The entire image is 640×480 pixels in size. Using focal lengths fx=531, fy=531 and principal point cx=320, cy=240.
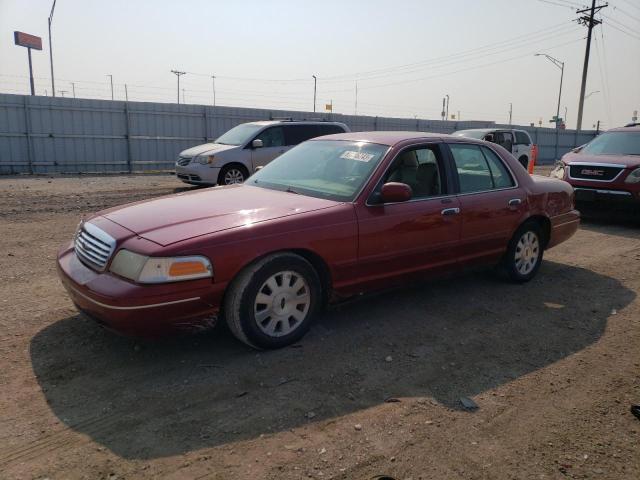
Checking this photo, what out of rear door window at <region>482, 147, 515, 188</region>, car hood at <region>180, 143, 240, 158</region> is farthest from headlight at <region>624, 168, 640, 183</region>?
car hood at <region>180, 143, 240, 158</region>

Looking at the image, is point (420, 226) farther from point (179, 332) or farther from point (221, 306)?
point (179, 332)

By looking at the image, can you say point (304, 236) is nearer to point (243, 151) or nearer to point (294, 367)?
point (294, 367)

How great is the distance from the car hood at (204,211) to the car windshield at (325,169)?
176 mm

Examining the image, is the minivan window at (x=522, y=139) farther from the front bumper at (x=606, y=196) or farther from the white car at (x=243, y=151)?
the front bumper at (x=606, y=196)

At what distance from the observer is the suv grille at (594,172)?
9523 mm

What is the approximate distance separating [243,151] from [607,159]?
7697 millimetres

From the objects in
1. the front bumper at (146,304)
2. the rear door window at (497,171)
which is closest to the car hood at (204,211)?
the front bumper at (146,304)

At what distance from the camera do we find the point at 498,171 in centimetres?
559

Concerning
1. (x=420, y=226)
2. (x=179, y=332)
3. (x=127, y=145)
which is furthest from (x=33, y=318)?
(x=127, y=145)

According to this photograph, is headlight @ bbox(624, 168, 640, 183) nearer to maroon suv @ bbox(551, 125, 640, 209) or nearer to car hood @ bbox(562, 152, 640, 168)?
maroon suv @ bbox(551, 125, 640, 209)

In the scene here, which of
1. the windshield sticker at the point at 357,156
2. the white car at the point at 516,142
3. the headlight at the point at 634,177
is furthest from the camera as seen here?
the white car at the point at 516,142

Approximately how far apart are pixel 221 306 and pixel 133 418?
37.0 inches

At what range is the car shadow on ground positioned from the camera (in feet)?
10.0

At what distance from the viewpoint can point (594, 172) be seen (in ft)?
32.1
